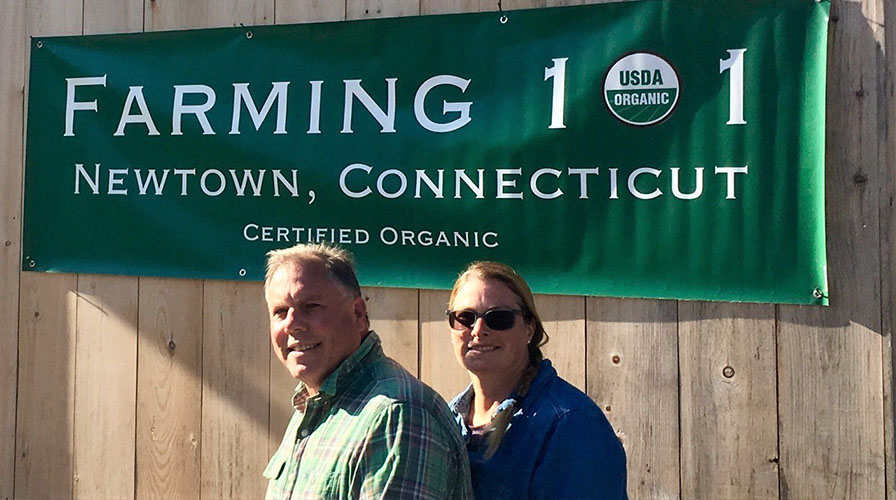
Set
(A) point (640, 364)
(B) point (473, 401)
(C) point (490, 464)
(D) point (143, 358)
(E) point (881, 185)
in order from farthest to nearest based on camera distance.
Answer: (D) point (143, 358)
(A) point (640, 364)
(E) point (881, 185)
(B) point (473, 401)
(C) point (490, 464)

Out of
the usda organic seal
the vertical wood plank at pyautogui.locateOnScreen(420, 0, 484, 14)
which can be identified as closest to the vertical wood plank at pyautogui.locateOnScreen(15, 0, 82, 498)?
the vertical wood plank at pyautogui.locateOnScreen(420, 0, 484, 14)

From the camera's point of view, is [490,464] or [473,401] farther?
[473,401]

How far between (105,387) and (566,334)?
1679 mm

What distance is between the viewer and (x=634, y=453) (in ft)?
9.91

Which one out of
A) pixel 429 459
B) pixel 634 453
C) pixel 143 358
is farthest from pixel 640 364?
pixel 143 358

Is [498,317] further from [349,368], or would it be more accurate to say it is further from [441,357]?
[441,357]

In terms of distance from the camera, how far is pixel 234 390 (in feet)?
11.3

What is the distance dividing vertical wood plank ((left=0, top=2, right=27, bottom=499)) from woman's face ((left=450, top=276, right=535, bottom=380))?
7.12 ft

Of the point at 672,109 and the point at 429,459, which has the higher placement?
the point at 672,109

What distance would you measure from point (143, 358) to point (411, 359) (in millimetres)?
1001

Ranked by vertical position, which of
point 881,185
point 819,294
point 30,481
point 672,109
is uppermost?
point 672,109

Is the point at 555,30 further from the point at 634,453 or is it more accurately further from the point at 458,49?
the point at 634,453

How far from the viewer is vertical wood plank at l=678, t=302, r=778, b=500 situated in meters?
2.88

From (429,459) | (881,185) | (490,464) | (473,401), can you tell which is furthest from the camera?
(881,185)
